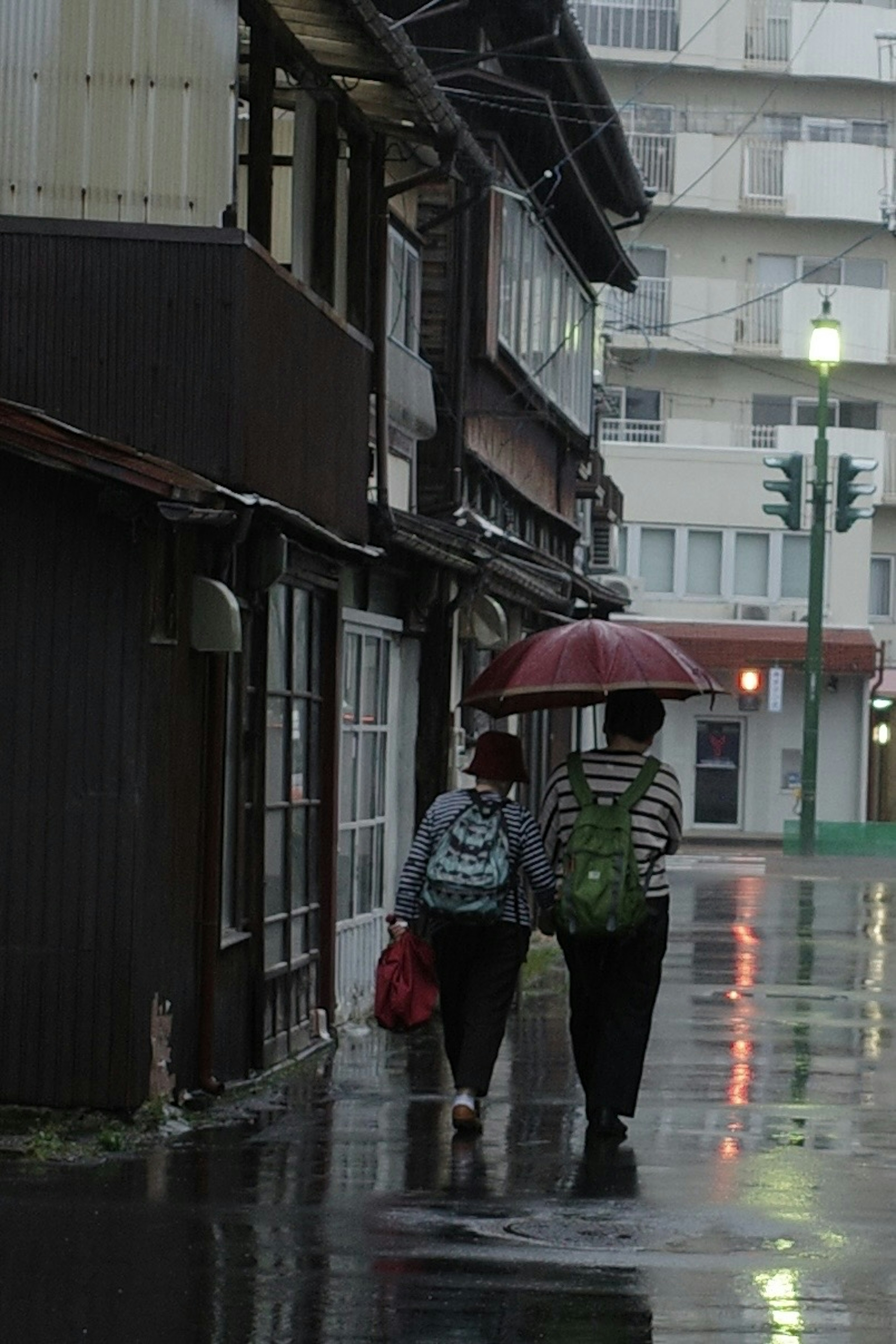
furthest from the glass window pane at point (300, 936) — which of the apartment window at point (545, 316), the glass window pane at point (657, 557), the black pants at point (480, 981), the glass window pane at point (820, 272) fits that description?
the glass window pane at point (820, 272)

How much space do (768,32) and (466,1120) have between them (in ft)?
150

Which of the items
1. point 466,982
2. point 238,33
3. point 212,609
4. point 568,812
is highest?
point 238,33

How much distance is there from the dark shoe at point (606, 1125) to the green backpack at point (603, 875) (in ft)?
2.68

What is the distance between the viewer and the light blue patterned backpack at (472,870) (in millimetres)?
10883

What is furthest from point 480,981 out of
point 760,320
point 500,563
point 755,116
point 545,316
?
point 755,116

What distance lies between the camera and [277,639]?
1310 centimetres

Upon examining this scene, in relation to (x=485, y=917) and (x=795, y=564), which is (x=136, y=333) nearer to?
(x=485, y=917)

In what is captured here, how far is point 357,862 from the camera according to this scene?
648 inches

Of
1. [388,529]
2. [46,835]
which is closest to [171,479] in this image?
[46,835]

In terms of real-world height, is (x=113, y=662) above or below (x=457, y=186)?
below

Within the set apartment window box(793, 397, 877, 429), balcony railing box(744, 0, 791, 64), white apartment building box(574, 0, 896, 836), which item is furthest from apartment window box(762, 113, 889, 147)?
apartment window box(793, 397, 877, 429)

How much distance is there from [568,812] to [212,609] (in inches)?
67.6

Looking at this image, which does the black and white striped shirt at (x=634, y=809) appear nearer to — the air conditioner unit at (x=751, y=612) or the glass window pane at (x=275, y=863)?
the glass window pane at (x=275, y=863)

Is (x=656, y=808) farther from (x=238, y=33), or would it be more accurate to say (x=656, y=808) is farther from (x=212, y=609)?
(x=238, y=33)
